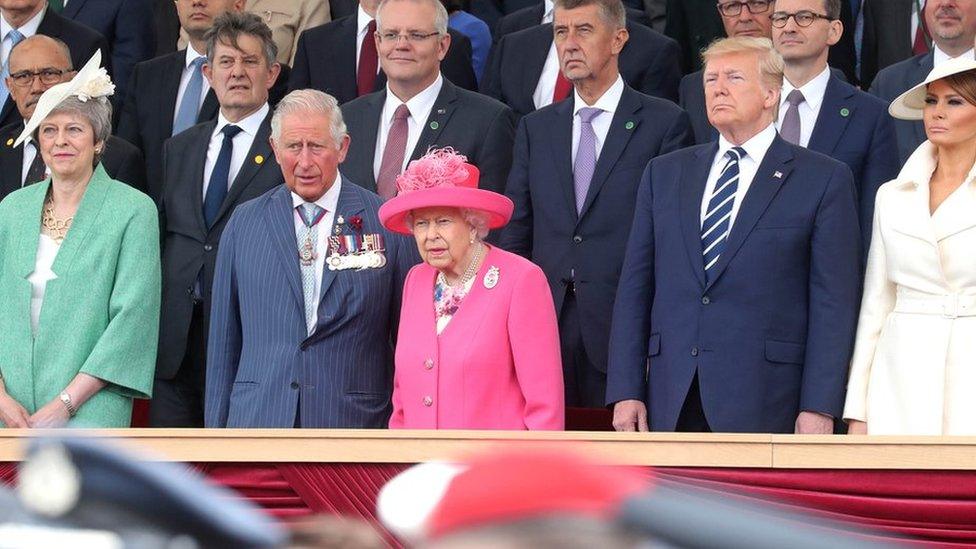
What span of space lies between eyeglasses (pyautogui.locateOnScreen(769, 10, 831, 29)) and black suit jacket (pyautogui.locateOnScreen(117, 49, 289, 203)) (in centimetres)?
239

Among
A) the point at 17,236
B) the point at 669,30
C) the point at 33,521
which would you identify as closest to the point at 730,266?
the point at 17,236

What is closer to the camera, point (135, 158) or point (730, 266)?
point (730, 266)

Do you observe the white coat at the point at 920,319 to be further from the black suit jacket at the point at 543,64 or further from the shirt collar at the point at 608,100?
the black suit jacket at the point at 543,64

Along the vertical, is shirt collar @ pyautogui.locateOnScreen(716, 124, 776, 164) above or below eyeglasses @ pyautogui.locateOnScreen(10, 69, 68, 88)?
below

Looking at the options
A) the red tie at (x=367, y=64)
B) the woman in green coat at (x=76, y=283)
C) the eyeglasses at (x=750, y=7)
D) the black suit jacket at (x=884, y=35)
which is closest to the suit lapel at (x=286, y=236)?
the woman in green coat at (x=76, y=283)

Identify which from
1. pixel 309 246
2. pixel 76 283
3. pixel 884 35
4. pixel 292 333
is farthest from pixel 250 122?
pixel 884 35

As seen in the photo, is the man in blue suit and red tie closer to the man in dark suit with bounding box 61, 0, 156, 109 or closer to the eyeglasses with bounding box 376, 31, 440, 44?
the eyeglasses with bounding box 376, 31, 440, 44

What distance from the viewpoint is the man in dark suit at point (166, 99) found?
7.70 metres

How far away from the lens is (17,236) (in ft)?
19.6

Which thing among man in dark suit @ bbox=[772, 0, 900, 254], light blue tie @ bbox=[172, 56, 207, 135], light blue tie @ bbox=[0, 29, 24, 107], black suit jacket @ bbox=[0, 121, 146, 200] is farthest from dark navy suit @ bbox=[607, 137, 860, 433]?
light blue tie @ bbox=[0, 29, 24, 107]

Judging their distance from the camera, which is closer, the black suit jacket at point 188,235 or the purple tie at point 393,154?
the purple tie at point 393,154

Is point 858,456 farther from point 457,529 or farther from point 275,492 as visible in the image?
point 457,529

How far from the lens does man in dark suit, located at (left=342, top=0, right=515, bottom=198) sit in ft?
21.3

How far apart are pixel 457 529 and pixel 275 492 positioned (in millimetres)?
3497
